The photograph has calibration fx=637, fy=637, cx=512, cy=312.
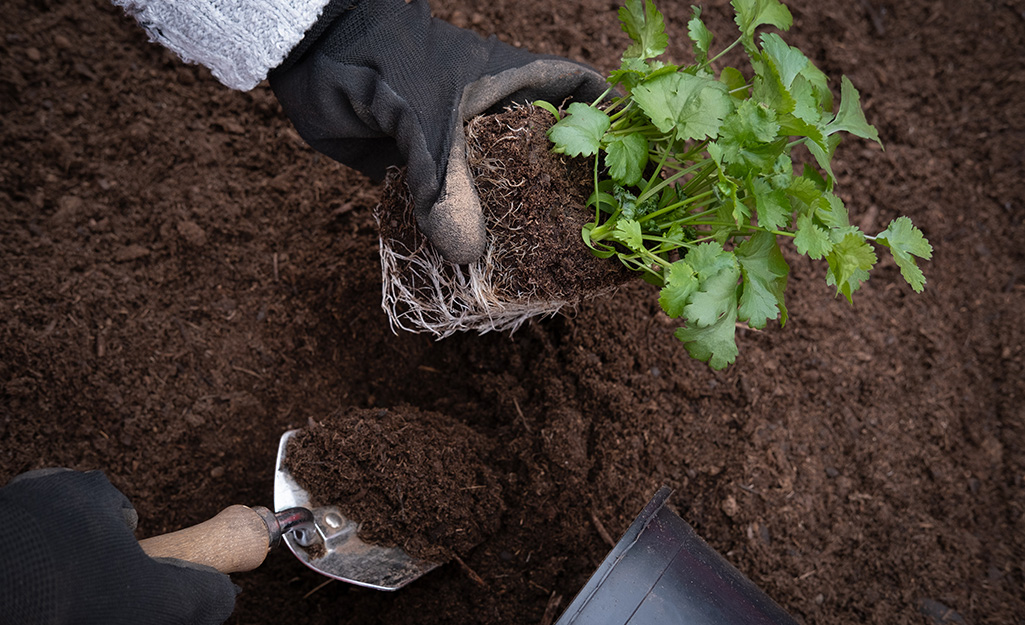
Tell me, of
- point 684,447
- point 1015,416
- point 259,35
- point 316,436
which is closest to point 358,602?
point 316,436

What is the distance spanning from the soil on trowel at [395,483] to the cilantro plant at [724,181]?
0.81 meters

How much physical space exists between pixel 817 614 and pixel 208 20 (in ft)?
8.08

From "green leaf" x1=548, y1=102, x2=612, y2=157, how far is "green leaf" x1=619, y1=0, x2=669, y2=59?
223mm

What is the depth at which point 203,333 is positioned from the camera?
2170 millimetres

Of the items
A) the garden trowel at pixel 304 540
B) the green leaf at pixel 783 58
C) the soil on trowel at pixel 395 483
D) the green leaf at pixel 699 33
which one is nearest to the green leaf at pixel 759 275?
the green leaf at pixel 783 58

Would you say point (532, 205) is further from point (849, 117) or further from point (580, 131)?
point (849, 117)

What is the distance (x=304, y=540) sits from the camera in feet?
5.94

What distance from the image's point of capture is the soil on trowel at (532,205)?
1625 millimetres

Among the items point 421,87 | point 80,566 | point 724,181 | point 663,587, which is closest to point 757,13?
point 724,181

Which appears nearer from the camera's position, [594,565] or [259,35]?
[259,35]

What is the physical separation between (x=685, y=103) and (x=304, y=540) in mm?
1550

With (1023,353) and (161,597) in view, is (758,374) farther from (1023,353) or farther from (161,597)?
(161,597)

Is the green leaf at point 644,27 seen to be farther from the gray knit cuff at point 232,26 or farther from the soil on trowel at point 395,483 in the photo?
the soil on trowel at point 395,483

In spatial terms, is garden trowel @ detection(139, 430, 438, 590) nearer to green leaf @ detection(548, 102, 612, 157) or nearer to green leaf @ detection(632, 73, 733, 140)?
green leaf @ detection(548, 102, 612, 157)
